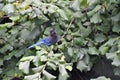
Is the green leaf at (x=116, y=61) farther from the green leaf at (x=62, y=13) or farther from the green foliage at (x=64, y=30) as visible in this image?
the green leaf at (x=62, y=13)

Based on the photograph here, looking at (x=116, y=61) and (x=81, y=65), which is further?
(x=81, y=65)

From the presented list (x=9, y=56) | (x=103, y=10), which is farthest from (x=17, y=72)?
(x=103, y=10)

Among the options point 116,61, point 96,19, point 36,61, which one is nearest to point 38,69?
point 36,61

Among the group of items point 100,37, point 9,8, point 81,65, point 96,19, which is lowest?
point 81,65

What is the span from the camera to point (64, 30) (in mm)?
1863

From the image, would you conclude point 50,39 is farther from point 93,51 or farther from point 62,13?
point 93,51

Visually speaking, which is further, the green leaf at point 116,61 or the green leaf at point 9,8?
the green leaf at point 9,8

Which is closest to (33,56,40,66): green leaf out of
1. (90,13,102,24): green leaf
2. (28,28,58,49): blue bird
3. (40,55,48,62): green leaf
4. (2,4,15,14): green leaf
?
(40,55,48,62): green leaf

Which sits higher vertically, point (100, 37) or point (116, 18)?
point (116, 18)

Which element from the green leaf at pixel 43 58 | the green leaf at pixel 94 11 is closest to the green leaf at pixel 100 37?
the green leaf at pixel 94 11

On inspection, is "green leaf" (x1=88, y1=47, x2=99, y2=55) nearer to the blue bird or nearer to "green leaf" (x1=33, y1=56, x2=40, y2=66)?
the blue bird

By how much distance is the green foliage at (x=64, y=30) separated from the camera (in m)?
1.69

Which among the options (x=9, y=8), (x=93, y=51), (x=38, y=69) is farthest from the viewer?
(x=93, y=51)

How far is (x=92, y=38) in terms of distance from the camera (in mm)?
1886
